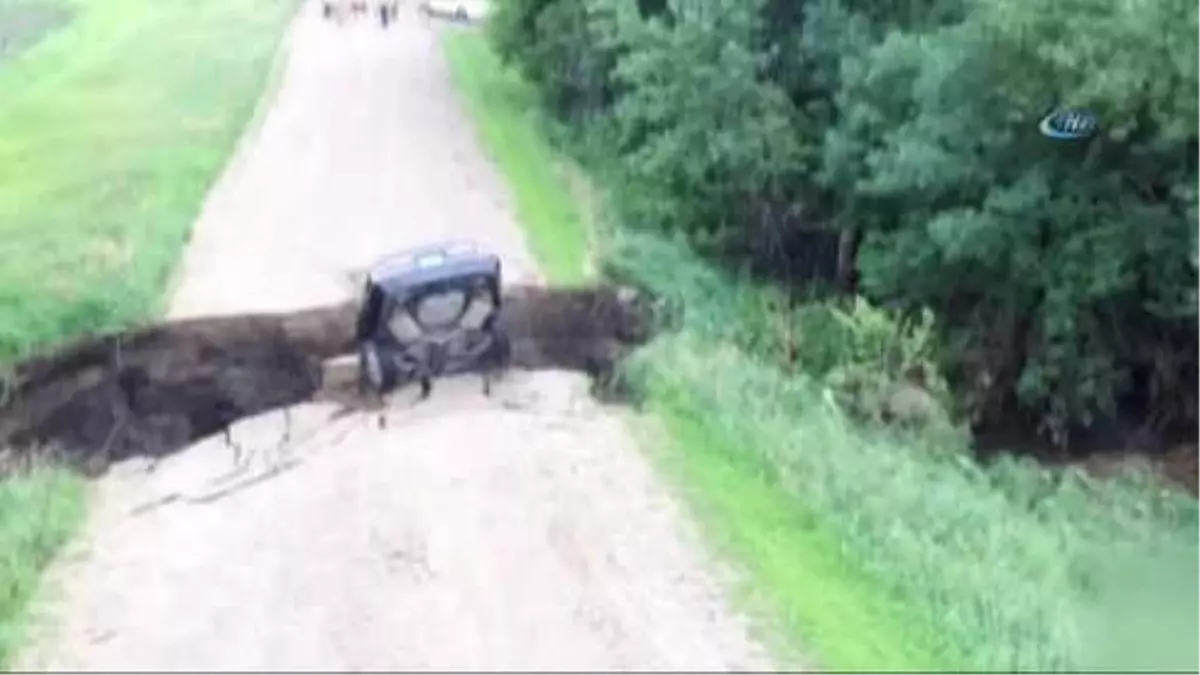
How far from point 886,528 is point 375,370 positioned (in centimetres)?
649

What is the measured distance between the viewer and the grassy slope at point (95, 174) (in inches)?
765

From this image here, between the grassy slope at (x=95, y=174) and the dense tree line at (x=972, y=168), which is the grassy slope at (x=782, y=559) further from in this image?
the dense tree line at (x=972, y=168)

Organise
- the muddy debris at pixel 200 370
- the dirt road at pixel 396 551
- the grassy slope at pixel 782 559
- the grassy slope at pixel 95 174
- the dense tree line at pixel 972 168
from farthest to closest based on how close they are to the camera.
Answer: the dense tree line at pixel 972 168 < the muddy debris at pixel 200 370 < the grassy slope at pixel 95 174 < the dirt road at pixel 396 551 < the grassy slope at pixel 782 559

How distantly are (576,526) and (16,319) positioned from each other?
9.45 meters

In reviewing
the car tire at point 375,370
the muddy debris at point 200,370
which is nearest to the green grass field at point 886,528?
the muddy debris at point 200,370

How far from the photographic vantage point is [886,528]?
17.2 m

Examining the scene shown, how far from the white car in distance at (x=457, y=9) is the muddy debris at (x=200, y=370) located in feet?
113

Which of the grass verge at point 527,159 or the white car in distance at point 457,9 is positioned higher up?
the grass verge at point 527,159

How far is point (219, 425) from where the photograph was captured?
22.2 metres

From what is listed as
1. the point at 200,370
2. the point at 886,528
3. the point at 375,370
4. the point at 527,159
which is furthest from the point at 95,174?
the point at 886,528

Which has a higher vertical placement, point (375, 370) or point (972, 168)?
point (972, 168)

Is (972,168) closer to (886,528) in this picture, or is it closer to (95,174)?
(886,528)

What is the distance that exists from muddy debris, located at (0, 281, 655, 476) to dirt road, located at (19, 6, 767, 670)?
669 millimetres

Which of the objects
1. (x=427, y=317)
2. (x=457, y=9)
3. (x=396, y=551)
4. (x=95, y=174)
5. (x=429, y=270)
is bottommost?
(x=457, y=9)
